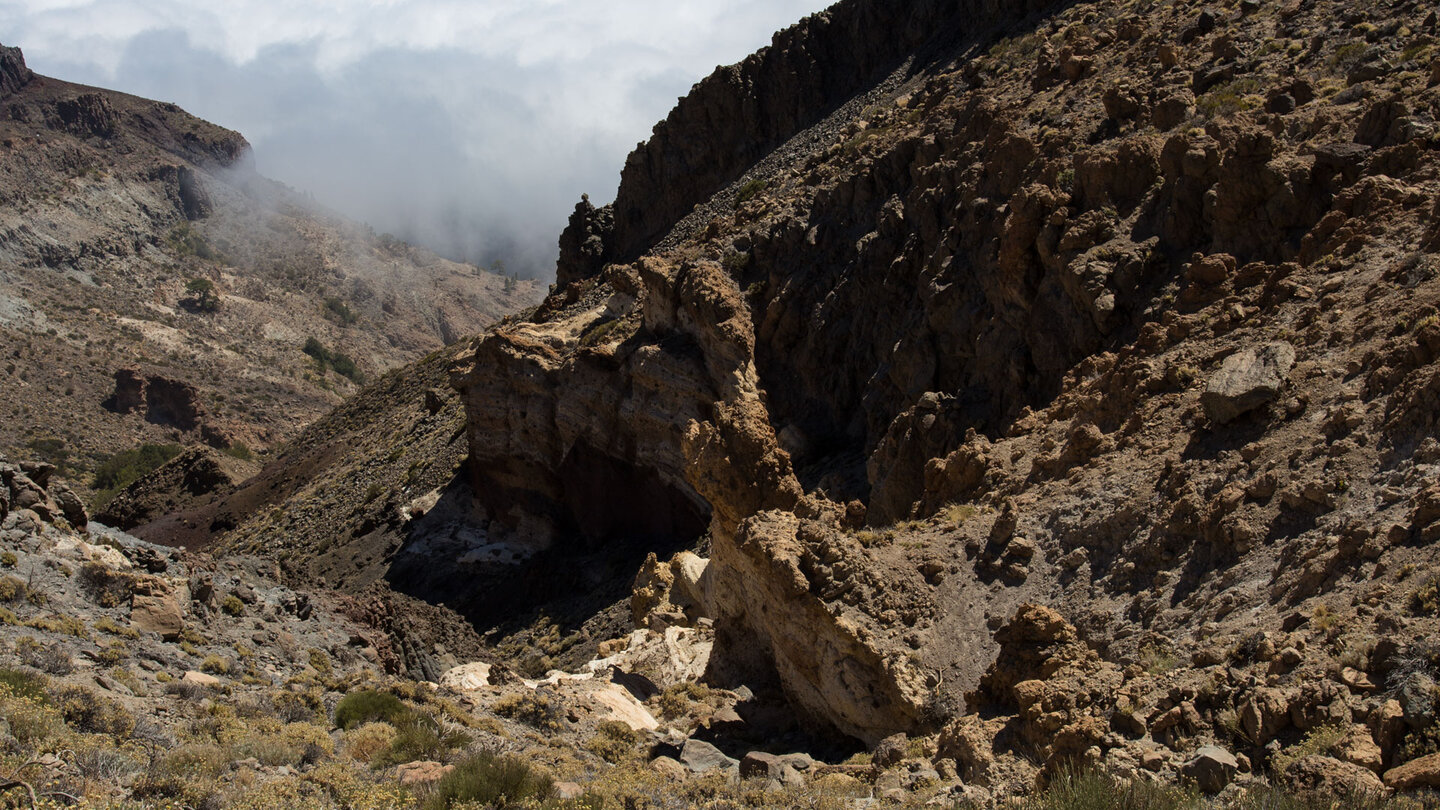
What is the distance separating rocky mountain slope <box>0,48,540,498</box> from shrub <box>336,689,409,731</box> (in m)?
Result: 63.6

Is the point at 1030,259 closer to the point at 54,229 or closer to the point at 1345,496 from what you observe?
the point at 1345,496

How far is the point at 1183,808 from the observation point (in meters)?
6.75

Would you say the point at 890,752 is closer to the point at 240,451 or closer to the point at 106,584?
the point at 106,584

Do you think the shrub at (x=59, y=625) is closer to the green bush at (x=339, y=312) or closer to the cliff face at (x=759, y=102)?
the cliff face at (x=759, y=102)

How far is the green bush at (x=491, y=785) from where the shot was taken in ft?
28.1

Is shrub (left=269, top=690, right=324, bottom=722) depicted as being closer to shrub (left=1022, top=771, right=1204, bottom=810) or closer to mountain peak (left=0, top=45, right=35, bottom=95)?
shrub (left=1022, top=771, right=1204, bottom=810)

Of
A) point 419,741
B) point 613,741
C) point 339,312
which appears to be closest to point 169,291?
point 339,312

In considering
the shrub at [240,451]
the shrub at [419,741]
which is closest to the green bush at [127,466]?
the shrub at [240,451]

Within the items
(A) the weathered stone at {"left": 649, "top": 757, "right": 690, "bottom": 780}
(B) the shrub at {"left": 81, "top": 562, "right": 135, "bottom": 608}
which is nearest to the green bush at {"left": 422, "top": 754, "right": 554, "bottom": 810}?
(A) the weathered stone at {"left": 649, "top": 757, "right": 690, "bottom": 780}

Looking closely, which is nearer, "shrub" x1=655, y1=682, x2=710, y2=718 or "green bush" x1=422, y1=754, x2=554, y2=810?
"green bush" x1=422, y1=754, x2=554, y2=810

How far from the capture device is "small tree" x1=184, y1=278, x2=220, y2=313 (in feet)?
338

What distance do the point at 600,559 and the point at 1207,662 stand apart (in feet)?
71.6

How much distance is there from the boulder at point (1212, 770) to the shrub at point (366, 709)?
25.9 ft

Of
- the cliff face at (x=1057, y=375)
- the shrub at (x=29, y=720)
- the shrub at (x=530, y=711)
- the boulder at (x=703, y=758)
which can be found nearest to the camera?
the shrub at (x=29, y=720)
